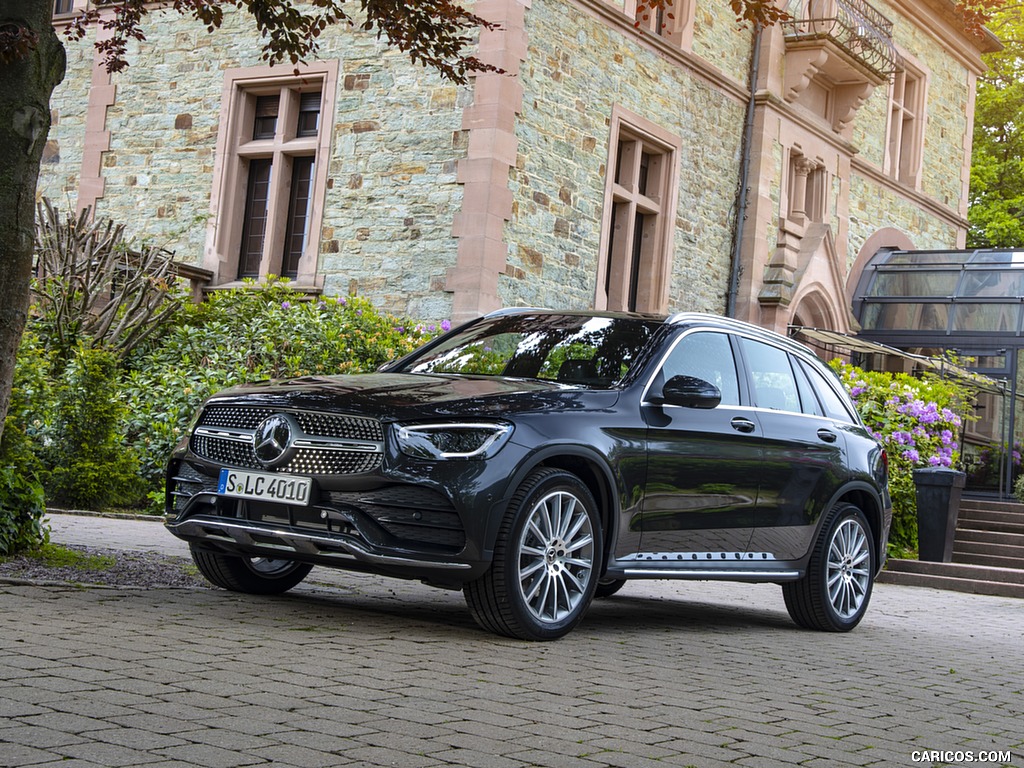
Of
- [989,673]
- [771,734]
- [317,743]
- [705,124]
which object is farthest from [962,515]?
[317,743]

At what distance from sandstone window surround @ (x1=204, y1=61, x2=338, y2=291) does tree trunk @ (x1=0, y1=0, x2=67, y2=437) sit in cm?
1135

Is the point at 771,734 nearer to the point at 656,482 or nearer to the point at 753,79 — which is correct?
the point at 656,482

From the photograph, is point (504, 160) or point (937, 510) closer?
point (937, 510)

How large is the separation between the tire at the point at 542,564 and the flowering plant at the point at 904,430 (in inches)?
385

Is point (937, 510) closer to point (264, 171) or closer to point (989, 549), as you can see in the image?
point (989, 549)

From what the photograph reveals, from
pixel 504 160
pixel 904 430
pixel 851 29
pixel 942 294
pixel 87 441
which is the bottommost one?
pixel 87 441

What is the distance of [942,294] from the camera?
26.0 m

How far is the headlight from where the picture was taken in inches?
243

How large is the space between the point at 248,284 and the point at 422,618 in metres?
11.4

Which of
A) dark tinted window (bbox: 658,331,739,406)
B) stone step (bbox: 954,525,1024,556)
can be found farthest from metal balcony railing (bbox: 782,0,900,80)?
dark tinted window (bbox: 658,331,739,406)

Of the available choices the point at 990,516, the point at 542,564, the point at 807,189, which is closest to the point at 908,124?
the point at 807,189

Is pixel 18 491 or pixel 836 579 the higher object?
pixel 18 491

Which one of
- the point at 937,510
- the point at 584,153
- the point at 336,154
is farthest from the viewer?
the point at 584,153

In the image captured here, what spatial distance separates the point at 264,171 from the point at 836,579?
12.7 m
